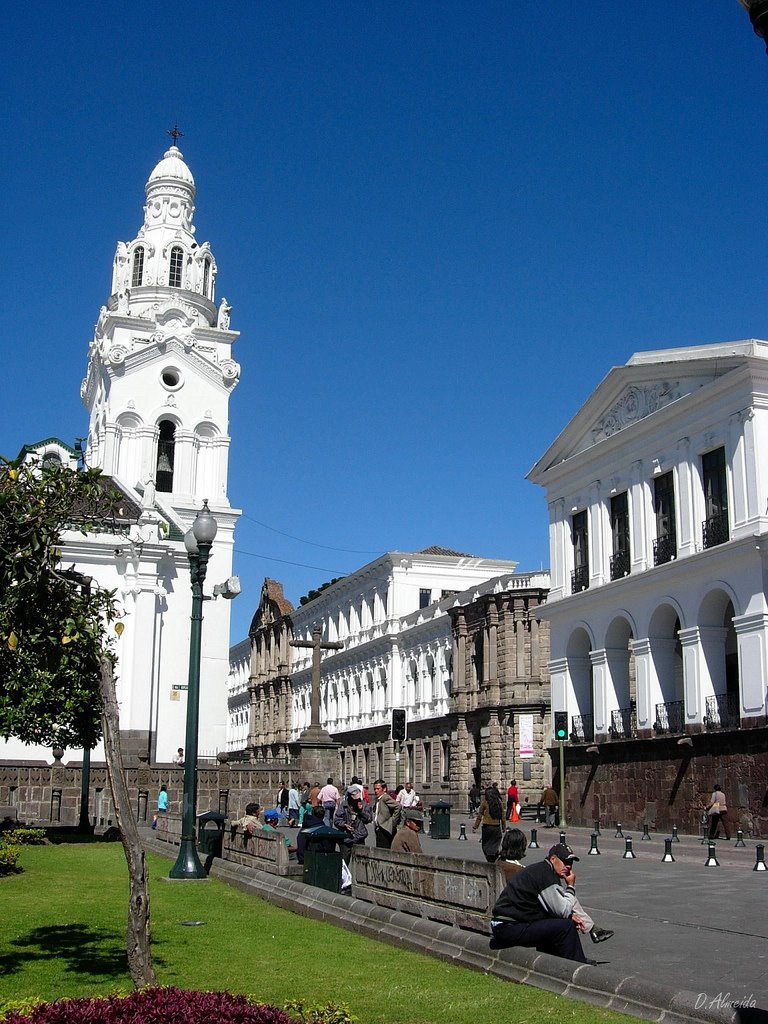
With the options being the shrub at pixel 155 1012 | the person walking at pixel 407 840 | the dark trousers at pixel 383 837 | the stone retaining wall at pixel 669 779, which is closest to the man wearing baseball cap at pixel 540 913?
the shrub at pixel 155 1012

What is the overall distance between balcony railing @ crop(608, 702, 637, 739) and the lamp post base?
61.5 feet

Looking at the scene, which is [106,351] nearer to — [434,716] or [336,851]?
[434,716]

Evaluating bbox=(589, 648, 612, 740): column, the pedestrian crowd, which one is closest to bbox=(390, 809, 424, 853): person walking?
the pedestrian crowd

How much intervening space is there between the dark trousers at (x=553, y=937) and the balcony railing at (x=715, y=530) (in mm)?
21562

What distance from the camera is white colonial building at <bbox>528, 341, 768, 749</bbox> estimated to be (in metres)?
28.5

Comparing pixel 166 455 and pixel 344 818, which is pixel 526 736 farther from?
pixel 344 818

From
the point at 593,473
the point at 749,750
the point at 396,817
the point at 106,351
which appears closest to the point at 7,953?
the point at 396,817

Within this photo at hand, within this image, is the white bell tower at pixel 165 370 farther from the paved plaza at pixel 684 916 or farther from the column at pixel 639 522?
the paved plaza at pixel 684 916

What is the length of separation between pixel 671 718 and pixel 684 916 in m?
18.0

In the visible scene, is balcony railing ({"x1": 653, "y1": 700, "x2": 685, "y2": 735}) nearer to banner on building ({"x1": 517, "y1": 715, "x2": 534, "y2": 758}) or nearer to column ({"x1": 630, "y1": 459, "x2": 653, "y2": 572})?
column ({"x1": 630, "y1": 459, "x2": 653, "y2": 572})

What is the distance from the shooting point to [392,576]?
63.7 m

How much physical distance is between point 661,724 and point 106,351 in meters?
31.4

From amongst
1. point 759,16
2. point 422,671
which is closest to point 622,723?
point 422,671

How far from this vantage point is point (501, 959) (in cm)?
951
